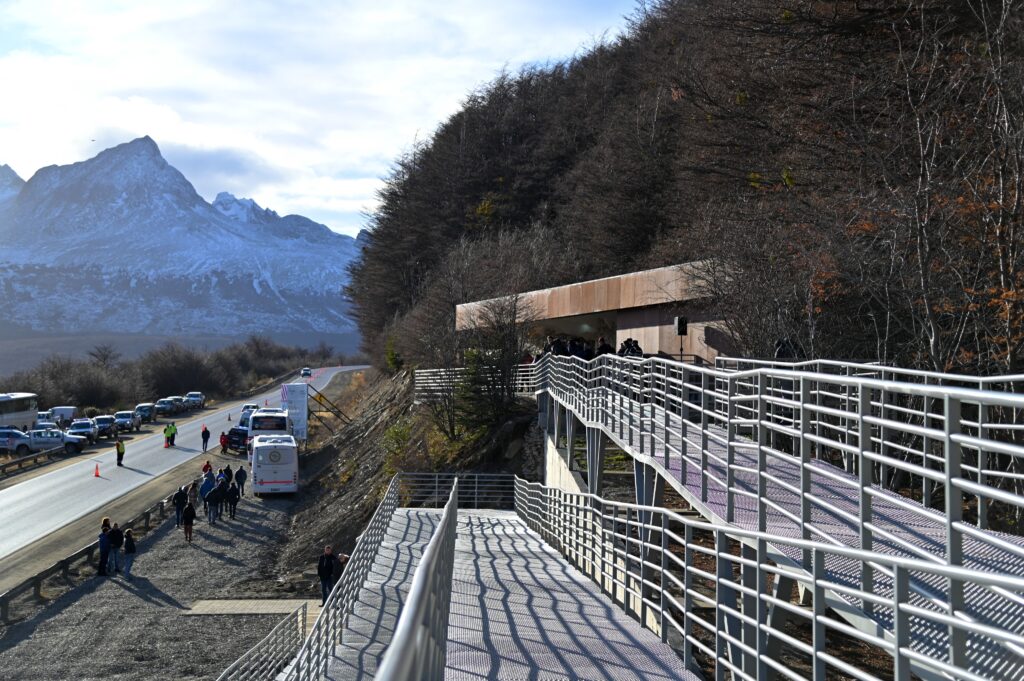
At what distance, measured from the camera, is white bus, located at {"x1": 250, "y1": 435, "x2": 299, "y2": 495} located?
43.7 metres

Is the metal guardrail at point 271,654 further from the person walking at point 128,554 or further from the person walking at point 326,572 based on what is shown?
the person walking at point 128,554

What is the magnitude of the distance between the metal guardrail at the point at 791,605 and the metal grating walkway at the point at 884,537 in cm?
3

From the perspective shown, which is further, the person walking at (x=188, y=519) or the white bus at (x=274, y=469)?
the white bus at (x=274, y=469)

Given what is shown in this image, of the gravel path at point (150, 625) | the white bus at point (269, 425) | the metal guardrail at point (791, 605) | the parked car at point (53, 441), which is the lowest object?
the gravel path at point (150, 625)

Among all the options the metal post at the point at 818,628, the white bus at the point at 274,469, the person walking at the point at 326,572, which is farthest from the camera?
the white bus at the point at 274,469

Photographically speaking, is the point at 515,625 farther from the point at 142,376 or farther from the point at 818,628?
the point at 142,376

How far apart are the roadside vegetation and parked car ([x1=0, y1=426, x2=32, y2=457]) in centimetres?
2857

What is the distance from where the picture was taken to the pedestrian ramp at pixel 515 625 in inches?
342

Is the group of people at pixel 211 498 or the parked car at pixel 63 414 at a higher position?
the parked car at pixel 63 414

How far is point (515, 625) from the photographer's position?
10.6 metres

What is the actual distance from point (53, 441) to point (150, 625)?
3959cm

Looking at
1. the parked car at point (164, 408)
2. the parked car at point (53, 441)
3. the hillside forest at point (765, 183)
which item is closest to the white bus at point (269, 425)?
the hillside forest at point (765, 183)

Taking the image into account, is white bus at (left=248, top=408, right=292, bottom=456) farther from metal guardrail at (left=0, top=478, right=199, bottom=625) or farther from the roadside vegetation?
the roadside vegetation

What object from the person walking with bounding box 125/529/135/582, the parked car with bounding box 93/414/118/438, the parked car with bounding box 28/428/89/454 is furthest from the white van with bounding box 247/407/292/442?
the person walking with bounding box 125/529/135/582
